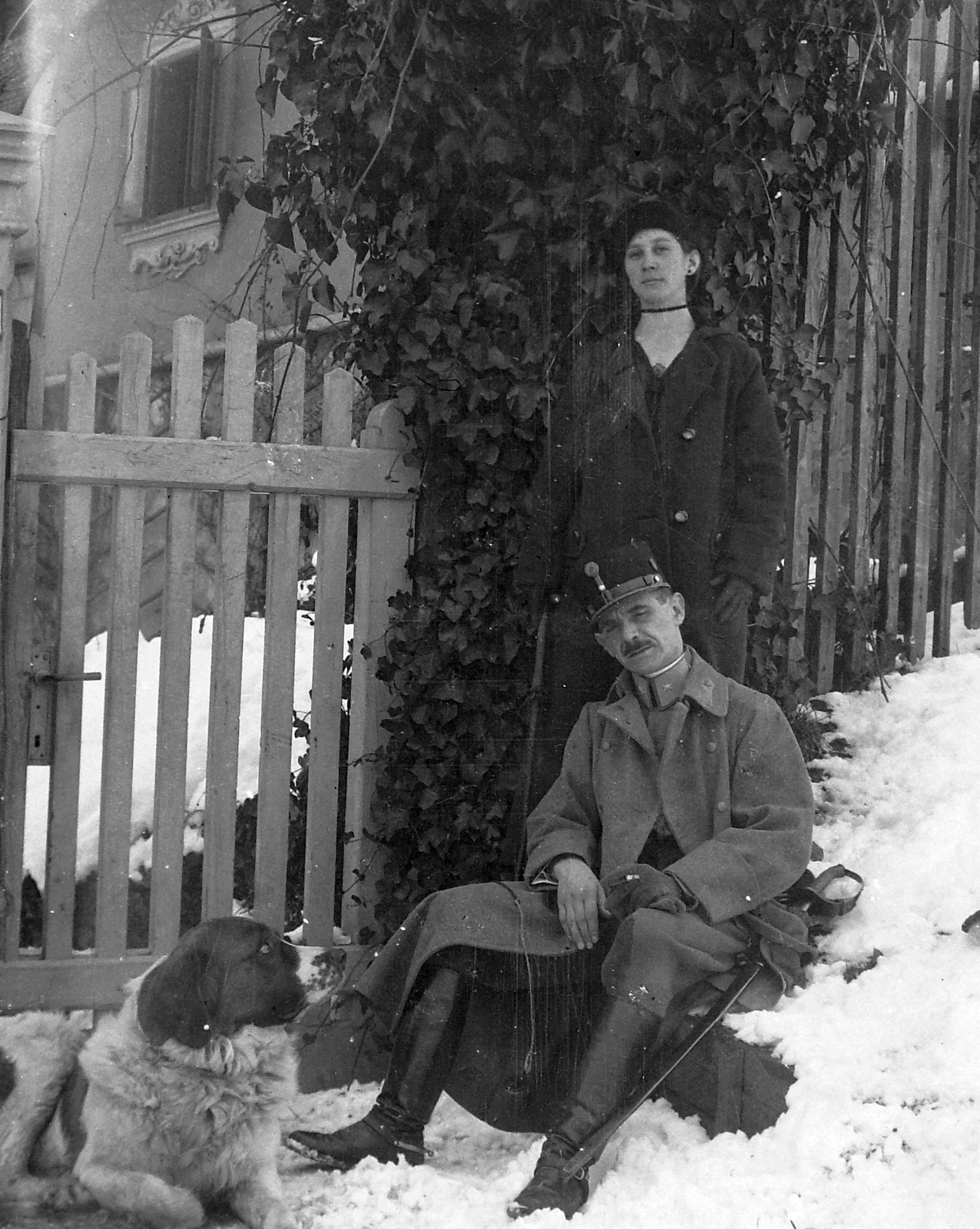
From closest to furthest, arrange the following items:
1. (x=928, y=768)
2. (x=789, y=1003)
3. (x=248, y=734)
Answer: (x=789, y=1003) → (x=928, y=768) → (x=248, y=734)

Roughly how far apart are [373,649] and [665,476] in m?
1.00

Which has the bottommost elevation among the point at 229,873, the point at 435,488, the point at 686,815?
the point at 229,873

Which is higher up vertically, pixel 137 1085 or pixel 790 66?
pixel 790 66

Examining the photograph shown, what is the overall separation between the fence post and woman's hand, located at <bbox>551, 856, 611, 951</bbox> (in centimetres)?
99

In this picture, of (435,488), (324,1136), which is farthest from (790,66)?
(324,1136)

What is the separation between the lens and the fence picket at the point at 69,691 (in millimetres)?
3475

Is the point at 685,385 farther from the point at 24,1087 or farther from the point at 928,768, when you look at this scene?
the point at 24,1087

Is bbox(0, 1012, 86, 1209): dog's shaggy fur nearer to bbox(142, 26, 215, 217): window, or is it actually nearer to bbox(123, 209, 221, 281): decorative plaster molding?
bbox(123, 209, 221, 281): decorative plaster molding

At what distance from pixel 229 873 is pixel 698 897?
1493 mm

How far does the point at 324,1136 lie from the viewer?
291 cm

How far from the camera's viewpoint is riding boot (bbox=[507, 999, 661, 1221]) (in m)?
2.57

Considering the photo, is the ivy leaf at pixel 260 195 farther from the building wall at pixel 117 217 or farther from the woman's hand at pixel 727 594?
the building wall at pixel 117 217

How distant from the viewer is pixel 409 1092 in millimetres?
2873

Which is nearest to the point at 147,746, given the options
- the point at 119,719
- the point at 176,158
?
the point at 119,719
